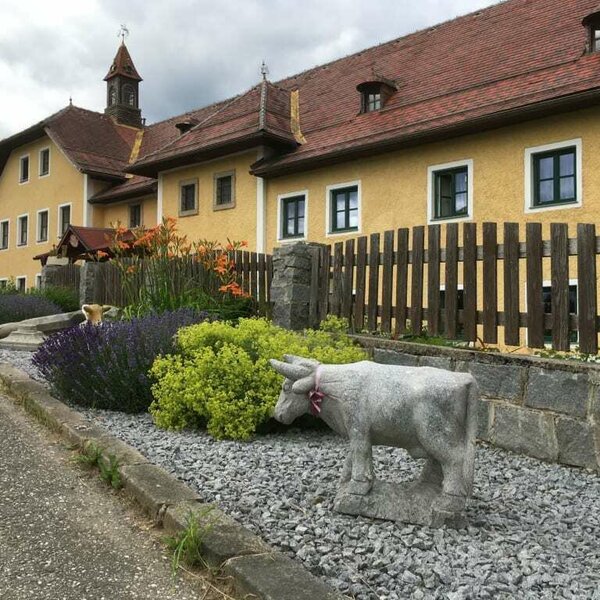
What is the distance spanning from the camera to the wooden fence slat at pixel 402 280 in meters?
6.09

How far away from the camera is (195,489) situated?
3.53 m

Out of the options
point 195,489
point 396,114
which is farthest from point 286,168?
point 195,489

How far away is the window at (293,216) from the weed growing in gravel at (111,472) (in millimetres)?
12381

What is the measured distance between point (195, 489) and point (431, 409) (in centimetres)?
148

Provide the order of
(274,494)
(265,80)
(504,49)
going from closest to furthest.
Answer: (274,494) < (504,49) < (265,80)

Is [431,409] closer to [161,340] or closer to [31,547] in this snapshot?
[31,547]

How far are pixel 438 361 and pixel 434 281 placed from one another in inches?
34.2

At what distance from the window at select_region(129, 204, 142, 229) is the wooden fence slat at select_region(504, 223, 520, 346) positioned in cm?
1999

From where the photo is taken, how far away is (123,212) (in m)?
24.0

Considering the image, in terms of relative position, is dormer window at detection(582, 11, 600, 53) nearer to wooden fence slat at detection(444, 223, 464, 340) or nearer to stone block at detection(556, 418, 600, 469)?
wooden fence slat at detection(444, 223, 464, 340)

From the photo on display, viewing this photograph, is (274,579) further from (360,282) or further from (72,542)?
(360,282)

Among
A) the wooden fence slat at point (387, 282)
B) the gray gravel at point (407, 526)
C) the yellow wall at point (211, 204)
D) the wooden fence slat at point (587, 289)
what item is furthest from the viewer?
the yellow wall at point (211, 204)

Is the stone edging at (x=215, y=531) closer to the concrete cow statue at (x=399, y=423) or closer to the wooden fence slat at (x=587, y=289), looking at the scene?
the concrete cow statue at (x=399, y=423)

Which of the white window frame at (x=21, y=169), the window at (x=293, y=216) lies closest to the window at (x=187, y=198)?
the window at (x=293, y=216)
